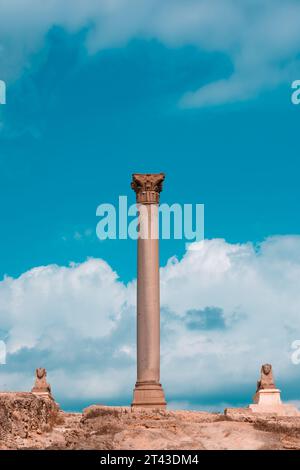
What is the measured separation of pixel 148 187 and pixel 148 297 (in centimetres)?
423

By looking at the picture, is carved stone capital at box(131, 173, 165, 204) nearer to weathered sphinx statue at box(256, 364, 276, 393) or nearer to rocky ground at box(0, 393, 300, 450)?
rocky ground at box(0, 393, 300, 450)

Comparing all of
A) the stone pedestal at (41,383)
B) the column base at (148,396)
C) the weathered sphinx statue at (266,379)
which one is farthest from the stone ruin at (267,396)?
the stone pedestal at (41,383)

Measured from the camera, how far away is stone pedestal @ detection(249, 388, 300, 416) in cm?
3553

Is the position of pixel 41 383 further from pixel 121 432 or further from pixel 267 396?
pixel 121 432

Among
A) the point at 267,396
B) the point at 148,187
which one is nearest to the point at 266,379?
the point at 267,396

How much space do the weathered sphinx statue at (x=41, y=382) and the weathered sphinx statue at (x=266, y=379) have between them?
9.88m

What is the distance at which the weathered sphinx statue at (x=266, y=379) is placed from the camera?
37.2 metres

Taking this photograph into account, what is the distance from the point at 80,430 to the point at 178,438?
270 centimetres

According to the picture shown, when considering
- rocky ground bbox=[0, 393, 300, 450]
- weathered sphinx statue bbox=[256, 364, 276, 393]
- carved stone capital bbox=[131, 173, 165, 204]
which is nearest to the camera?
rocky ground bbox=[0, 393, 300, 450]

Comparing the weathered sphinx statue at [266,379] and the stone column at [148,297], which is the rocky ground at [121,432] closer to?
the stone column at [148,297]

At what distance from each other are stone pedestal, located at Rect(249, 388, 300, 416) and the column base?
682 cm

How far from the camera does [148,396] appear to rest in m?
29.9

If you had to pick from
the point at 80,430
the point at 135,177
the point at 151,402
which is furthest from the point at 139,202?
the point at 80,430

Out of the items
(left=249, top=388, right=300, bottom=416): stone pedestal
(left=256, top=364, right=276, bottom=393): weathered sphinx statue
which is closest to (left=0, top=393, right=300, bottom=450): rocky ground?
(left=249, top=388, right=300, bottom=416): stone pedestal
